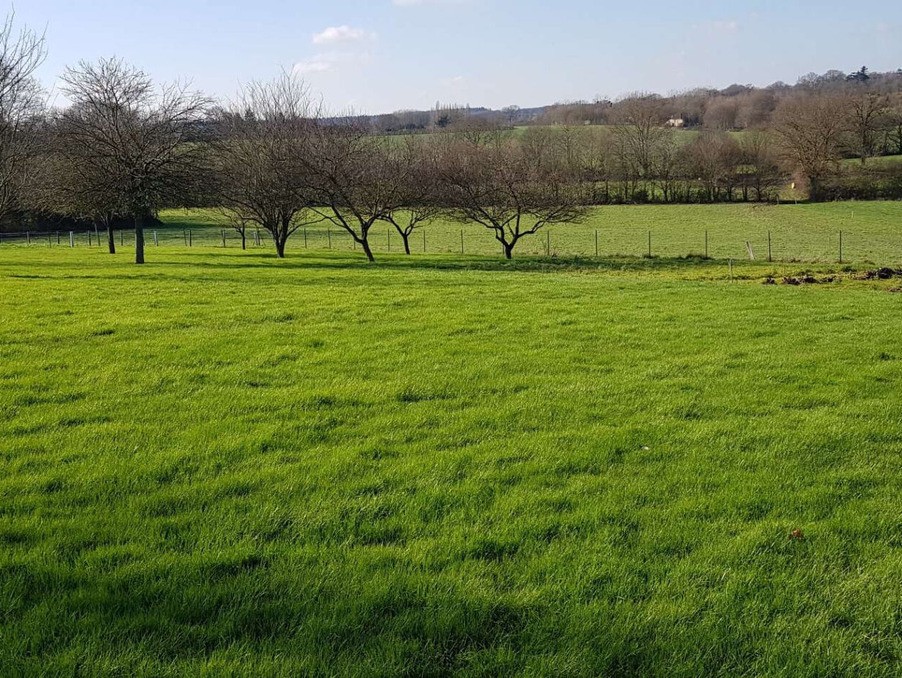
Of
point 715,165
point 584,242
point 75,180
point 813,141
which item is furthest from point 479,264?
point 813,141

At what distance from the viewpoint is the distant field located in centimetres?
4056

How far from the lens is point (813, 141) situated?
73062 mm

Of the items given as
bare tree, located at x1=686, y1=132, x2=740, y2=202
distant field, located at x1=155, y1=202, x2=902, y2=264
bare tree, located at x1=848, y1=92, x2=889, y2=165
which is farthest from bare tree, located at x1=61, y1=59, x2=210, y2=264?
bare tree, located at x1=848, y1=92, x2=889, y2=165

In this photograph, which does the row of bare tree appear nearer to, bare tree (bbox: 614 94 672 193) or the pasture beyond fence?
the pasture beyond fence

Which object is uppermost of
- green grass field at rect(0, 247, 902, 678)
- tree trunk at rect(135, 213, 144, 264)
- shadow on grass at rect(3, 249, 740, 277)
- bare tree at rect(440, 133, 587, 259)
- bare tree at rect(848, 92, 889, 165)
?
bare tree at rect(848, 92, 889, 165)

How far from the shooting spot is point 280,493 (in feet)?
17.0

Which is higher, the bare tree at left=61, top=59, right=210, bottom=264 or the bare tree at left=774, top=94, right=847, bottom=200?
the bare tree at left=774, top=94, right=847, bottom=200

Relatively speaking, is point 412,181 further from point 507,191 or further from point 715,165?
point 715,165

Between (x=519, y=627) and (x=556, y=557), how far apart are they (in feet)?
2.49

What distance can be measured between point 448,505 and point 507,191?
31.1 meters

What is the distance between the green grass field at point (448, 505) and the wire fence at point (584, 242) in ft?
89.3

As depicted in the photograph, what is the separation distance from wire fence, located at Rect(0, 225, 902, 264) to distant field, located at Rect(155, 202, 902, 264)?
→ 0.22ft

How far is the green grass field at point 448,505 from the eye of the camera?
11.3ft

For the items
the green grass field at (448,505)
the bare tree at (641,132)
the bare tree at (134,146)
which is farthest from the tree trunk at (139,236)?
the bare tree at (641,132)
